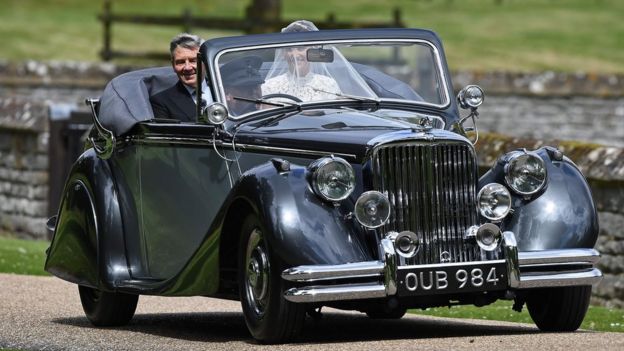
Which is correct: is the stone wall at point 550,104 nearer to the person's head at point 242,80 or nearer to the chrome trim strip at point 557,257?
the person's head at point 242,80

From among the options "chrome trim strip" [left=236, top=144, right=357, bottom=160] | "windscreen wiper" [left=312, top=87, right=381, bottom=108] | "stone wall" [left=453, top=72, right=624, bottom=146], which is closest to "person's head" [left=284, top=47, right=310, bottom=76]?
"windscreen wiper" [left=312, top=87, right=381, bottom=108]

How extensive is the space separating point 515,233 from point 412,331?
3.26 ft

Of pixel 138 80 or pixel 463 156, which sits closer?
pixel 463 156

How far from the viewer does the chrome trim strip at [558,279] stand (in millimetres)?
8047

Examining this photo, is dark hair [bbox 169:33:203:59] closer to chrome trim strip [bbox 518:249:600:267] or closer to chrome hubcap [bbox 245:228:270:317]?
chrome hubcap [bbox 245:228:270:317]

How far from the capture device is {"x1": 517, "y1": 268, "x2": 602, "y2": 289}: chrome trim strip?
8047 mm

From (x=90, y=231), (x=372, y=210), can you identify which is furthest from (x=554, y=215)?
(x=90, y=231)

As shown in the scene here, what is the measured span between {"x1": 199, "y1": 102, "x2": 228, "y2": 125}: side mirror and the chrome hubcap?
80cm

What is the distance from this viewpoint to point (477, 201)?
27.0 feet

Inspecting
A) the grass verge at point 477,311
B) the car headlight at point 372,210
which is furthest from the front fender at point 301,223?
the grass verge at point 477,311

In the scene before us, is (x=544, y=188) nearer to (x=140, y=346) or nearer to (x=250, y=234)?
(x=250, y=234)

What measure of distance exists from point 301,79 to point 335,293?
1.83 meters

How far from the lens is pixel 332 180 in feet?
26.2

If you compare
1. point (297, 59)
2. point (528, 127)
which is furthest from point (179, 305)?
point (528, 127)
